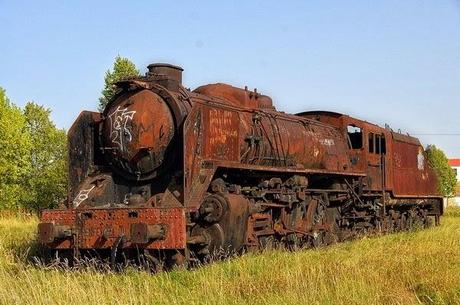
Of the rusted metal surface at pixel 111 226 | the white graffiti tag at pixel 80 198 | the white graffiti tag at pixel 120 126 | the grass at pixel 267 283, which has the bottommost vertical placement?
the grass at pixel 267 283

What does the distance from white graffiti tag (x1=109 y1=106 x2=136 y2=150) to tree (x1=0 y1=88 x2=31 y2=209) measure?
72.8 ft

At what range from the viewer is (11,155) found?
104 ft

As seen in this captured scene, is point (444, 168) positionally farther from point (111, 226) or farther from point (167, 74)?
point (111, 226)

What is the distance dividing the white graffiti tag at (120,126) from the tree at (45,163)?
69.9 ft

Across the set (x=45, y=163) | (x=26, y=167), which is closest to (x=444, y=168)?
(x=45, y=163)

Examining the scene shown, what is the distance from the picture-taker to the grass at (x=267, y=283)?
698 centimetres

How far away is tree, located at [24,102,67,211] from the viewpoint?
109 feet

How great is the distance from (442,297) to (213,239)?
13.2 ft

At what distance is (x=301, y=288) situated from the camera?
24.6 ft

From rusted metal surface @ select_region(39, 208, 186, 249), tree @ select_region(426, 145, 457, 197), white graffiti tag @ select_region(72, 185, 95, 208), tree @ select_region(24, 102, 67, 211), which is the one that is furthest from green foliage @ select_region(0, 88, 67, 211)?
tree @ select_region(426, 145, 457, 197)

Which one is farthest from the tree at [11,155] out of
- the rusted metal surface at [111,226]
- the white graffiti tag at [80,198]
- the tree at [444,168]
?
the tree at [444,168]

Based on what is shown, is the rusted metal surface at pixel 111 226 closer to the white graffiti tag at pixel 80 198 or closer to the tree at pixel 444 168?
the white graffiti tag at pixel 80 198

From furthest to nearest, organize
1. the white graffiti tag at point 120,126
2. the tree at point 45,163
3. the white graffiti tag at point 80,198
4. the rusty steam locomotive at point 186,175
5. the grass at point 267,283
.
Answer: the tree at point 45,163, the white graffiti tag at point 80,198, the white graffiti tag at point 120,126, the rusty steam locomotive at point 186,175, the grass at point 267,283

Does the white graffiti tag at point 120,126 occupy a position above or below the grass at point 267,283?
above
